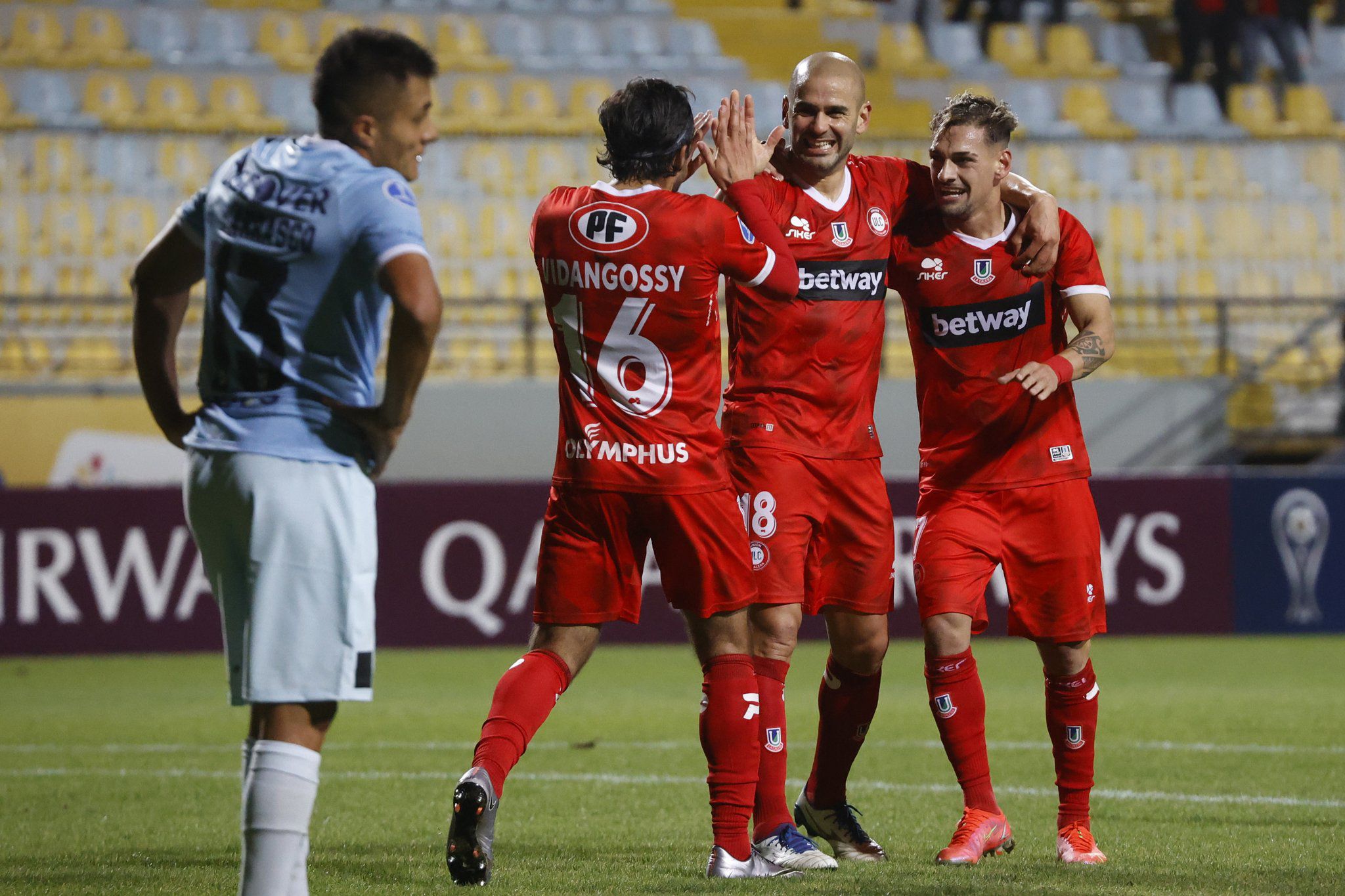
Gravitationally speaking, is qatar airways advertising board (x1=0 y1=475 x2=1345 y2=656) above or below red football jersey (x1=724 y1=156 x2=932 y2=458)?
below

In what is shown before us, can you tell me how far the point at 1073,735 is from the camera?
195 inches

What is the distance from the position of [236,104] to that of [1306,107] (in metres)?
11.2

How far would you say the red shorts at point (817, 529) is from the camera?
467cm

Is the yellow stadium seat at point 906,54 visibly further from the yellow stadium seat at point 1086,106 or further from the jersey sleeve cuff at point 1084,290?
the jersey sleeve cuff at point 1084,290

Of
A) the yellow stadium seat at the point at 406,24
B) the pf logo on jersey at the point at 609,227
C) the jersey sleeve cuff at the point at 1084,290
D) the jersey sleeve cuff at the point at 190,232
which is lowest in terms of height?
the jersey sleeve cuff at the point at 1084,290

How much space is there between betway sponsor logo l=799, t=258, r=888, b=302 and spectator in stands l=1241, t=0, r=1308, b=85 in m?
15.4

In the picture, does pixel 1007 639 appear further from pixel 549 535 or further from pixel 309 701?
pixel 309 701

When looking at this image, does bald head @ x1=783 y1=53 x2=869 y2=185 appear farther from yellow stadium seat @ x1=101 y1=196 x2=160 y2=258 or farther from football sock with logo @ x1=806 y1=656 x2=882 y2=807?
Result: yellow stadium seat @ x1=101 y1=196 x2=160 y2=258

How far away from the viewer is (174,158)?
15.0 metres

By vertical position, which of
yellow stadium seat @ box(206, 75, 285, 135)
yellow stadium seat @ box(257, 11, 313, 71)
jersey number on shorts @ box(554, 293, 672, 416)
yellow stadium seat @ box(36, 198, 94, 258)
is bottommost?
jersey number on shorts @ box(554, 293, 672, 416)

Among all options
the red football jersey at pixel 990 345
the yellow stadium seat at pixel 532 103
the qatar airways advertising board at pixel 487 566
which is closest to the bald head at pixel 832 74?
the red football jersey at pixel 990 345

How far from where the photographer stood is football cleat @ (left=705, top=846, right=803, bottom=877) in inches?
171

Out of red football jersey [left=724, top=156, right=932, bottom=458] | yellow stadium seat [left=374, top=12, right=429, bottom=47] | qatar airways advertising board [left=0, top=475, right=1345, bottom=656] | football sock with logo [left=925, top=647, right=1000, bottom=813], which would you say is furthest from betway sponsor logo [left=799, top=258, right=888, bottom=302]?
yellow stadium seat [left=374, top=12, right=429, bottom=47]

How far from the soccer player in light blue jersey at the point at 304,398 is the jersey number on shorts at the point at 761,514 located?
1.44m
